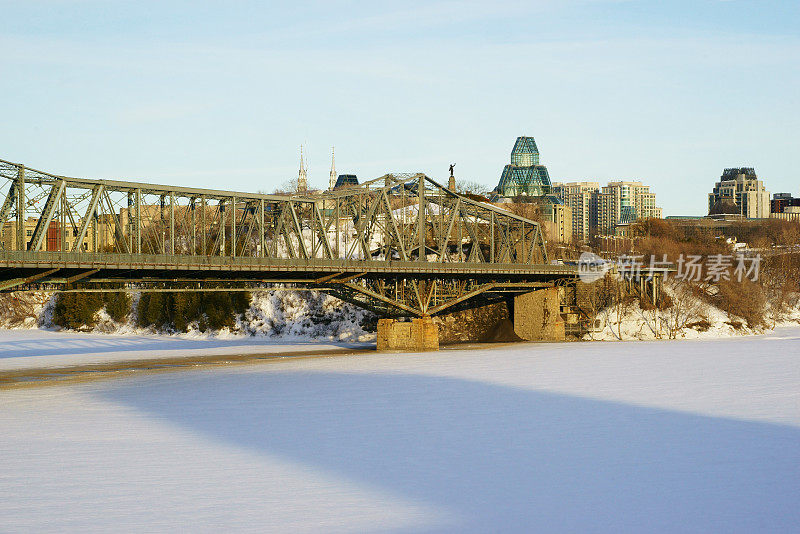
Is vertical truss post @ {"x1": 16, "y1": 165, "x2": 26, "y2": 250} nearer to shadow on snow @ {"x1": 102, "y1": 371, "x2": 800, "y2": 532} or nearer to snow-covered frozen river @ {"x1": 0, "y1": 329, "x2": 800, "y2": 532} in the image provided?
snow-covered frozen river @ {"x1": 0, "y1": 329, "x2": 800, "y2": 532}

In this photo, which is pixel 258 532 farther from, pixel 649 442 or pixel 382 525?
pixel 649 442

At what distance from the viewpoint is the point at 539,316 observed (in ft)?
349

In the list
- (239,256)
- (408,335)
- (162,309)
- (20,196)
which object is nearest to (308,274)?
(239,256)

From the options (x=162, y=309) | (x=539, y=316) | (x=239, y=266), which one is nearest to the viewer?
(x=239, y=266)

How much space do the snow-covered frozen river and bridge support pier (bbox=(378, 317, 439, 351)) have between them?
1556 inches

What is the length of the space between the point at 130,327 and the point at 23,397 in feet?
286

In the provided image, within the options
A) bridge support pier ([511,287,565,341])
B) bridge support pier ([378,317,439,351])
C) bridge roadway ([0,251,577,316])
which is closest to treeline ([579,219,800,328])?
bridge support pier ([511,287,565,341])

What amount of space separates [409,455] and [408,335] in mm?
63248

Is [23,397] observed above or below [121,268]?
below

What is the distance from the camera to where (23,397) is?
44.5 m

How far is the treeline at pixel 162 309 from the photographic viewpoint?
393ft

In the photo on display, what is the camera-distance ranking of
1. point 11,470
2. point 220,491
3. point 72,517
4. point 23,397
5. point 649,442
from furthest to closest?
point 23,397 → point 649,442 → point 11,470 → point 220,491 → point 72,517

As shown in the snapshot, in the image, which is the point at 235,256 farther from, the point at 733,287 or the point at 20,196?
the point at 733,287

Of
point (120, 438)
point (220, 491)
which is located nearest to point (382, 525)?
point (220, 491)
